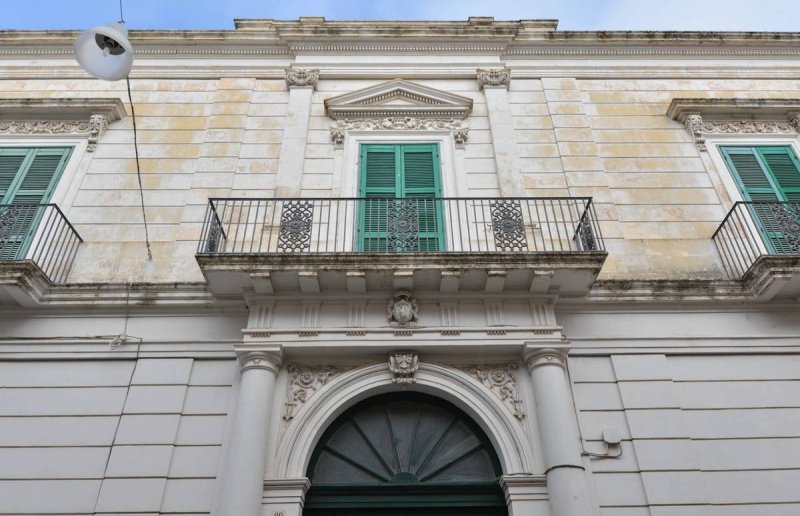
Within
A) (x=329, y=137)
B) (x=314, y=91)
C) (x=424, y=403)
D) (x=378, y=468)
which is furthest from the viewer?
(x=314, y=91)

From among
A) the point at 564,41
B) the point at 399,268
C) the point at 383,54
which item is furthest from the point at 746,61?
the point at 399,268

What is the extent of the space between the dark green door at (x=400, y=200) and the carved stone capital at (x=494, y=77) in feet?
5.49

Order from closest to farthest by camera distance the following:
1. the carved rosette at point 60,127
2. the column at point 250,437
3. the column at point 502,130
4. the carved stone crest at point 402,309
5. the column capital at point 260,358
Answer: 1. the column at point 250,437
2. the column capital at point 260,358
3. the carved stone crest at point 402,309
4. the column at point 502,130
5. the carved rosette at point 60,127

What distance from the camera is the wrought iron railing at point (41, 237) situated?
7246 millimetres

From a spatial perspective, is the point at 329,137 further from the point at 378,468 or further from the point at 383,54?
the point at 378,468

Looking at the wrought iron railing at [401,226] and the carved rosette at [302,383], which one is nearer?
the carved rosette at [302,383]

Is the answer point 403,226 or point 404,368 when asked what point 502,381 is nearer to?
point 404,368

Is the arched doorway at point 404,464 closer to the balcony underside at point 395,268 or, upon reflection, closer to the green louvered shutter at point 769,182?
Answer: the balcony underside at point 395,268

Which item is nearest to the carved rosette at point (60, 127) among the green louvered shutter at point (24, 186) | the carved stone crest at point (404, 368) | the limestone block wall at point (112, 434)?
the green louvered shutter at point (24, 186)

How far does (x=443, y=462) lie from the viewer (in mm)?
6320

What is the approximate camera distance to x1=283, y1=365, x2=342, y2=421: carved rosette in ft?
20.7

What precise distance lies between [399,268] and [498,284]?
1.20 meters

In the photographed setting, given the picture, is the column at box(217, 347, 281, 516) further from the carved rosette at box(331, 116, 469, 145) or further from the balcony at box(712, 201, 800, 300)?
the balcony at box(712, 201, 800, 300)

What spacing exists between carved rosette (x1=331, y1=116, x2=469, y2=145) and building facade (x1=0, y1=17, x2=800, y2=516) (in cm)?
5
